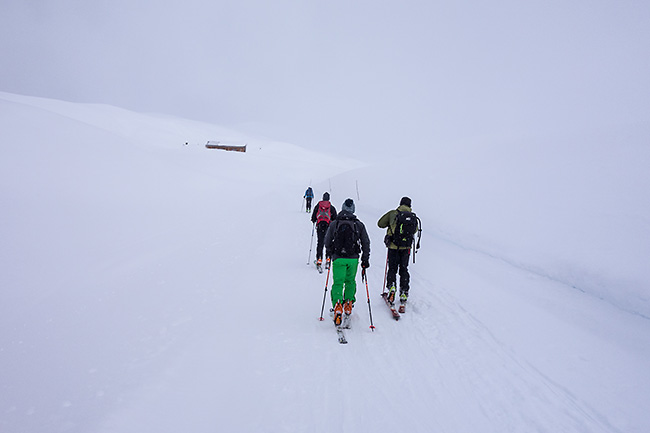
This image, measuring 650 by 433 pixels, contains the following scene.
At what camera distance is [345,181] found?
29453 mm

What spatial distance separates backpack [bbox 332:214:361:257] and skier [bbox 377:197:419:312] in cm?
101

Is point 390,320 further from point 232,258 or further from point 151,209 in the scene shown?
point 151,209

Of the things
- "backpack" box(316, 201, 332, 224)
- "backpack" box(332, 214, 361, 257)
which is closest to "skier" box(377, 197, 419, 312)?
"backpack" box(332, 214, 361, 257)

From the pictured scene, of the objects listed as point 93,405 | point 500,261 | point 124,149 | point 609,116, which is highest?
point 609,116

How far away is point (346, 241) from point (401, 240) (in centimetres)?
134

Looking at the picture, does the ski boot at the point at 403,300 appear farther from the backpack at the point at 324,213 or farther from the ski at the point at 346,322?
the backpack at the point at 324,213

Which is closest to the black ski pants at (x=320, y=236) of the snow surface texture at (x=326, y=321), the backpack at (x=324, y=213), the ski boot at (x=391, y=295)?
the backpack at (x=324, y=213)

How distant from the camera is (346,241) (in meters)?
4.92

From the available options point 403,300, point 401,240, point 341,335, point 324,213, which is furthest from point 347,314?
point 324,213

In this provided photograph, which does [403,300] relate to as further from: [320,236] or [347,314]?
[320,236]

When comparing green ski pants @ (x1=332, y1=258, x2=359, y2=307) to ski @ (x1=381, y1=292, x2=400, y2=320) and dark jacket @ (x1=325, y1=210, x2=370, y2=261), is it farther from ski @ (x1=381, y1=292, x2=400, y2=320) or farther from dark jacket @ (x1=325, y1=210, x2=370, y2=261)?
ski @ (x1=381, y1=292, x2=400, y2=320)

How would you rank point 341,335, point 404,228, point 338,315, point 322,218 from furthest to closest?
point 322,218 < point 404,228 < point 338,315 < point 341,335

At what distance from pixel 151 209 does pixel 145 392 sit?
11.3 metres

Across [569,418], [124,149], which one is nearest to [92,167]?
[124,149]
